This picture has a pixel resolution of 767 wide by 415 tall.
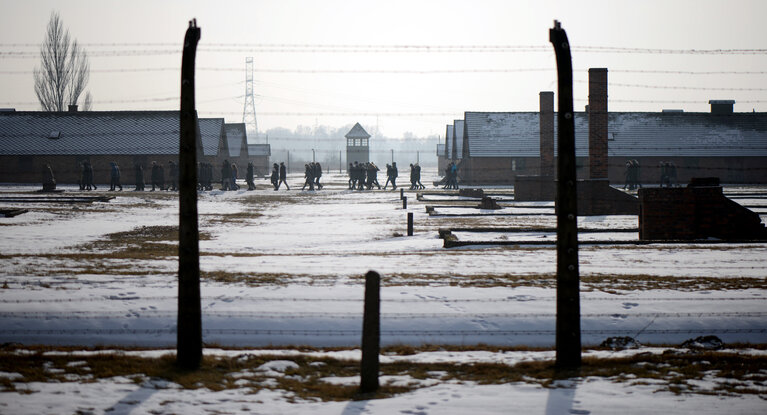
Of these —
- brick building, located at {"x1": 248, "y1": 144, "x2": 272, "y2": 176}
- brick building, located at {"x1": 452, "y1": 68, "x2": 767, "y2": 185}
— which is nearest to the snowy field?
brick building, located at {"x1": 452, "y1": 68, "x2": 767, "y2": 185}

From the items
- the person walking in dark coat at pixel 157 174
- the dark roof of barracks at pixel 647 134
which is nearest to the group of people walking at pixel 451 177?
the dark roof of barracks at pixel 647 134

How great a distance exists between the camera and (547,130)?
36.3 m

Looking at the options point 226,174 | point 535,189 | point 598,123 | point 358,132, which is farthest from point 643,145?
point 358,132

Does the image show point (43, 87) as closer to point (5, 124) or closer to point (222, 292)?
point (5, 124)

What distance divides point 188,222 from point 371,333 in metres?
2.05

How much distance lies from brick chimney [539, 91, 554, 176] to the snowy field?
1865cm

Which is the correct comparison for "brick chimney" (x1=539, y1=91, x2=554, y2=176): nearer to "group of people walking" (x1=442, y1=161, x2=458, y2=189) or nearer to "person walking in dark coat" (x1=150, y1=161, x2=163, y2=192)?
"group of people walking" (x1=442, y1=161, x2=458, y2=189)

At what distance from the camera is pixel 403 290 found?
10211 millimetres

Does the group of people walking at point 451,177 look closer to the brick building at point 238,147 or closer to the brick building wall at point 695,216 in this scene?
the brick building at point 238,147

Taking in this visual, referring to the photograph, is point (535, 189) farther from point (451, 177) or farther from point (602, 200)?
point (451, 177)

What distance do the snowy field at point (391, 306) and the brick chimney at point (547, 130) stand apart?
18.7 meters

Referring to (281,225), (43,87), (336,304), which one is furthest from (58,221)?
(43,87)

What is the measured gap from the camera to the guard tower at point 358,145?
283 feet

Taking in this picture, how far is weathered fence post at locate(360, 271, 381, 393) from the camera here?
5809 millimetres
